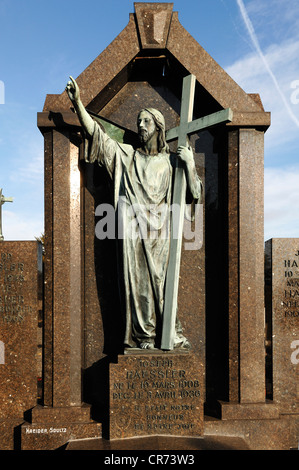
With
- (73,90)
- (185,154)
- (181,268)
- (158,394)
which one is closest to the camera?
(73,90)

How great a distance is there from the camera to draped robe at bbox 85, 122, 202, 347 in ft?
17.9

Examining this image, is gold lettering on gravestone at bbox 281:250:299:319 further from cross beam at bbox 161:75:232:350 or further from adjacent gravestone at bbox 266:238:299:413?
cross beam at bbox 161:75:232:350

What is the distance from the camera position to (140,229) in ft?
18.2

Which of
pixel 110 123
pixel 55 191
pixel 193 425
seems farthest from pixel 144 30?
pixel 193 425

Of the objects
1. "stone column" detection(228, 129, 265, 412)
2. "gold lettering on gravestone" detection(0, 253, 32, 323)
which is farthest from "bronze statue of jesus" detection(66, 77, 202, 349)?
"gold lettering on gravestone" detection(0, 253, 32, 323)

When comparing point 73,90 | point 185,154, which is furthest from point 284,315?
point 73,90

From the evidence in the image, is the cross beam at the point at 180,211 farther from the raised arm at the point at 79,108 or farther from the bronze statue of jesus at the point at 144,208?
the raised arm at the point at 79,108

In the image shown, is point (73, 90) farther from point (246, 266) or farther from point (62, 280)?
point (246, 266)

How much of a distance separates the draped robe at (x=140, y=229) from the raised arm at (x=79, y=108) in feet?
0.31

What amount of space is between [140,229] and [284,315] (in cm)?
245

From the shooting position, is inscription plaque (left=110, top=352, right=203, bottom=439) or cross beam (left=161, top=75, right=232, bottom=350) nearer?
inscription plaque (left=110, top=352, right=203, bottom=439)

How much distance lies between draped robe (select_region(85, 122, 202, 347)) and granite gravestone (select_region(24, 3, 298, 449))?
381 millimetres

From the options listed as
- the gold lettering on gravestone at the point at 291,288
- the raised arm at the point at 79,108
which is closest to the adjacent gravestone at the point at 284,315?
the gold lettering on gravestone at the point at 291,288

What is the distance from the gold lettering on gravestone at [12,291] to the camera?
19.4 feet
